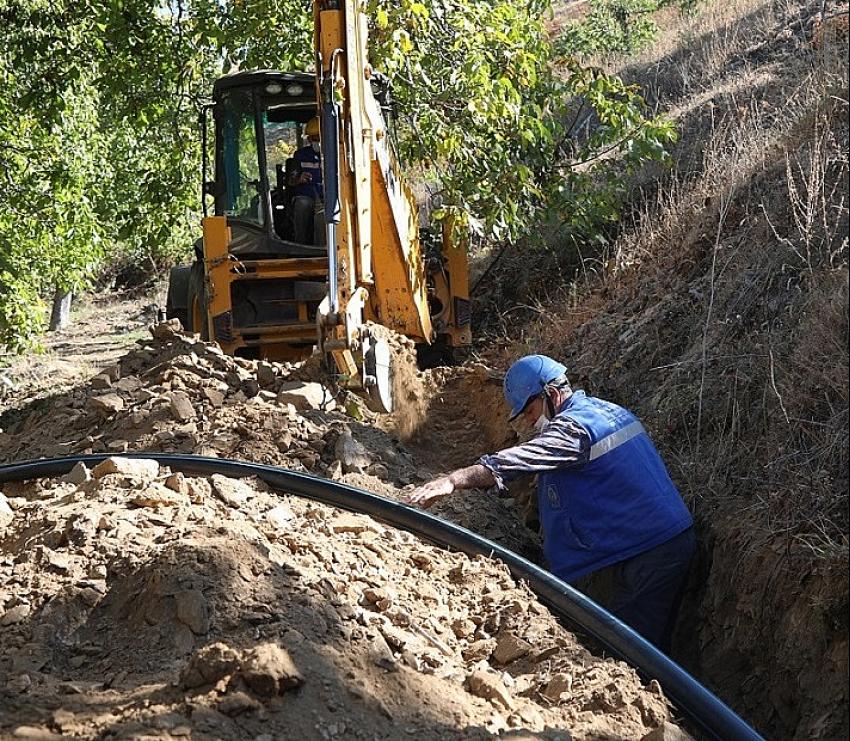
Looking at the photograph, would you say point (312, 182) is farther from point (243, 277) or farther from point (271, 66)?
point (271, 66)

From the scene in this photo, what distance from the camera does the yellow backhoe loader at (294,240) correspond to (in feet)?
23.9

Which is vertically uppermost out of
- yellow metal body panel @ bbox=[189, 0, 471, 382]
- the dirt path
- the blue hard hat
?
yellow metal body panel @ bbox=[189, 0, 471, 382]

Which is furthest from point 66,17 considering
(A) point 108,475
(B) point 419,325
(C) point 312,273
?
(A) point 108,475

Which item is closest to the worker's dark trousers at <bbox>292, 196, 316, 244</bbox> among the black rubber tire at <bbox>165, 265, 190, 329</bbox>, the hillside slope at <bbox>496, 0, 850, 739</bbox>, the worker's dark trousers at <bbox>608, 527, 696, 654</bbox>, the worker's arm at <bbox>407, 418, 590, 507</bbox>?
the black rubber tire at <bbox>165, 265, 190, 329</bbox>

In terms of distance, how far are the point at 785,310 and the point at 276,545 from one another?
298cm

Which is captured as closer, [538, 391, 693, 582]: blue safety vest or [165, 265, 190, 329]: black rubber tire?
[538, 391, 693, 582]: blue safety vest

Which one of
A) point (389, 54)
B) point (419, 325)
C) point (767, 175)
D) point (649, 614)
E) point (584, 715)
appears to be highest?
point (389, 54)

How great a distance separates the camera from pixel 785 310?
18.4ft

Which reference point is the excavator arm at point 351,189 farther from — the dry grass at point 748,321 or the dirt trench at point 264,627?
the dry grass at point 748,321

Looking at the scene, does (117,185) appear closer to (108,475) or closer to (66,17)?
(66,17)

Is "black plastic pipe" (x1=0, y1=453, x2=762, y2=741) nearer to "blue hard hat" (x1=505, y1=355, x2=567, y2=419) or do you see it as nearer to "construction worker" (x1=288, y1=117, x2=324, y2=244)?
"blue hard hat" (x1=505, y1=355, x2=567, y2=419)

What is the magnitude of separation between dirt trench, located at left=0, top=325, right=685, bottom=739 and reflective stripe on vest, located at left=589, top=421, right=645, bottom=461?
830 millimetres

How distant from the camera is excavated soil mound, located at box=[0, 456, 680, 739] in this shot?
3.12m

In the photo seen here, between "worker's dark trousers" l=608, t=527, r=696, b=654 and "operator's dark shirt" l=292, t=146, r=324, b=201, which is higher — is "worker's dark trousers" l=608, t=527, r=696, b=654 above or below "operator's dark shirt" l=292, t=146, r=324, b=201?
below
